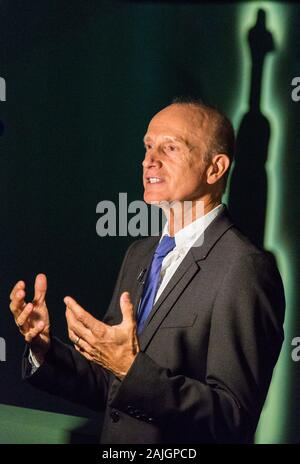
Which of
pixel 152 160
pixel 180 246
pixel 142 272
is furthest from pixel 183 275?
pixel 152 160

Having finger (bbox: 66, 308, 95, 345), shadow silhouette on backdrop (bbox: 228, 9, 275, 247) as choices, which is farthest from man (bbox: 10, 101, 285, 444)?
shadow silhouette on backdrop (bbox: 228, 9, 275, 247)

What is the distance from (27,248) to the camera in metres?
2.55

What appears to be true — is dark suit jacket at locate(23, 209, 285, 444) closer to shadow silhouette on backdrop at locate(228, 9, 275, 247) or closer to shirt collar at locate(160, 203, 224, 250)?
shirt collar at locate(160, 203, 224, 250)

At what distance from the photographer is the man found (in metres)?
1.57

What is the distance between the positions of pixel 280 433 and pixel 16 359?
101 centimetres

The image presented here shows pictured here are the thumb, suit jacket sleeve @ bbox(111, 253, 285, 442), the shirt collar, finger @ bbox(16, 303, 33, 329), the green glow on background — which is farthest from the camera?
the green glow on background

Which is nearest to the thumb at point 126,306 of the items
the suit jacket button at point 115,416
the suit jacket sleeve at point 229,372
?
the suit jacket sleeve at point 229,372

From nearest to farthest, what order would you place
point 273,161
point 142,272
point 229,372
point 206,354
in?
point 229,372
point 206,354
point 142,272
point 273,161

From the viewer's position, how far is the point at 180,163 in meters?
1.89

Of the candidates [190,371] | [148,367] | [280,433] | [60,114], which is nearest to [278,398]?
[280,433]

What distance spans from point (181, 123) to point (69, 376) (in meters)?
0.79

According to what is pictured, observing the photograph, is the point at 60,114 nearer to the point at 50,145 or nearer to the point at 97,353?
the point at 50,145

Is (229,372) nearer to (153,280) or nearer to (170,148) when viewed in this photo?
(153,280)

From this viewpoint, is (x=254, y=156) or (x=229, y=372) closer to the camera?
(x=229, y=372)
